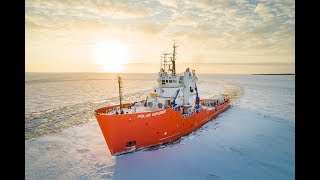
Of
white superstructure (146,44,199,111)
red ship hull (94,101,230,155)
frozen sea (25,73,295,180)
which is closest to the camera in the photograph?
frozen sea (25,73,295,180)

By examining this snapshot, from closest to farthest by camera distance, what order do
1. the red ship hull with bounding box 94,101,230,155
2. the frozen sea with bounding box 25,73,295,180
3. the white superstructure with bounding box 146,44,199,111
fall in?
the frozen sea with bounding box 25,73,295,180
the red ship hull with bounding box 94,101,230,155
the white superstructure with bounding box 146,44,199,111

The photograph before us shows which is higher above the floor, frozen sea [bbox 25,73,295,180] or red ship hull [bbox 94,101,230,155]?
red ship hull [bbox 94,101,230,155]

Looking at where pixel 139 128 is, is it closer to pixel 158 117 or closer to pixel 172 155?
pixel 158 117

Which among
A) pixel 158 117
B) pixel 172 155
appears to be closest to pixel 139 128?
pixel 158 117

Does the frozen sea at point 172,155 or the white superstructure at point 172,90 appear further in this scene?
the white superstructure at point 172,90

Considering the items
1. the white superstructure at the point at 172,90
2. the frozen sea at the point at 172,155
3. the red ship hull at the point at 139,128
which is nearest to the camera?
the frozen sea at the point at 172,155

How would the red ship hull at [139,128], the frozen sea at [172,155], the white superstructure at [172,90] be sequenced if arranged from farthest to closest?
1. the white superstructure at [172,90]
2. the red ship hull at [139,128]
3. the frozen sea at [172,155]

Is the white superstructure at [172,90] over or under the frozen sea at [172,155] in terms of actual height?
over

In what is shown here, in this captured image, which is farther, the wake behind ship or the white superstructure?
the white superstructure

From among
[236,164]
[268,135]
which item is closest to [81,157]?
[236,164]
